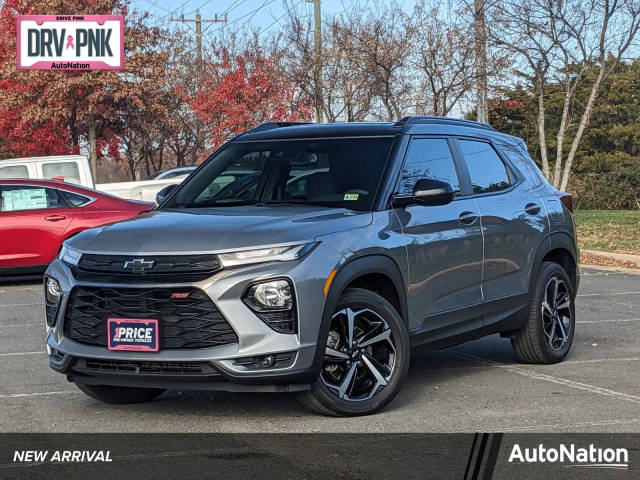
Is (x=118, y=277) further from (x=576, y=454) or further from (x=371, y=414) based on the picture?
(x=576, y=454)

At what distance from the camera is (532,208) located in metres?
8.41

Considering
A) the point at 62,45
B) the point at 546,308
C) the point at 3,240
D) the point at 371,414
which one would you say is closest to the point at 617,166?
the point at 62,45

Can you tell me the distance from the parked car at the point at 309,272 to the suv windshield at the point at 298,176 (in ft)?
0.04

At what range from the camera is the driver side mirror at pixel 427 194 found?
6.88m

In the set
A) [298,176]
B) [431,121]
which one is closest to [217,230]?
[298,176]

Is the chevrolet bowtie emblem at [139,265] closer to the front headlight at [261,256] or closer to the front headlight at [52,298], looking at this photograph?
the front headlight at [261,256]

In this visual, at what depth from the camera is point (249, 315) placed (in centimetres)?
590

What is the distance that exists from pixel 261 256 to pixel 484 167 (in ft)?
9.13

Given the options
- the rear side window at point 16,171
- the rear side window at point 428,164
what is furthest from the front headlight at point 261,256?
the rear side window at point 16,171

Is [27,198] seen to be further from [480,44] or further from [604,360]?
[480,44]

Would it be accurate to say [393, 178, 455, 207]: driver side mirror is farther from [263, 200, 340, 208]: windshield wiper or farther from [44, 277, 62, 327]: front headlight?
[44, 277, 62, 327]: front headlight

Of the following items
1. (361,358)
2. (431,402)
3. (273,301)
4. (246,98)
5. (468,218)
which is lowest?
(431,402)

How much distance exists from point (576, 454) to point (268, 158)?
Answer: 9.96 ft

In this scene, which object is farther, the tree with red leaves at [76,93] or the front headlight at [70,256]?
the tree with red leaves at [76,93]
